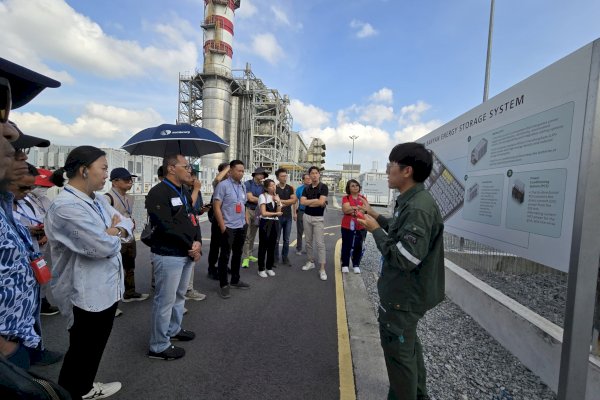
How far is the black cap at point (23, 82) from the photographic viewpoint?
3.98ft

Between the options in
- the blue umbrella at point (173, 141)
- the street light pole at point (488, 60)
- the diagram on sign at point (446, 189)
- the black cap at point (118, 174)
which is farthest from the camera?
the street light pole at point (488, 60)

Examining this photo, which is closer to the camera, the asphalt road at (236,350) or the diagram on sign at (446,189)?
the asphalt road at (236,350)

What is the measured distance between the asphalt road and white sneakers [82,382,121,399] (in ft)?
0.24

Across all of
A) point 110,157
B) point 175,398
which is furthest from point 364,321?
point 110,157

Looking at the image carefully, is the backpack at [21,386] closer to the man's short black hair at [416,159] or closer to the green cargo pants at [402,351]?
the green cargo pants at [402,351]

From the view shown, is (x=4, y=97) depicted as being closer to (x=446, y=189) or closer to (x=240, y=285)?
(x=240, y=285)

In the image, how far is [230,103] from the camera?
3719cm

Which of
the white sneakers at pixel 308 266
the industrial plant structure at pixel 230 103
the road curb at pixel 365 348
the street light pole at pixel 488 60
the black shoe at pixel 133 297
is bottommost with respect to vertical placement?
the black shoe at pixel 133 297

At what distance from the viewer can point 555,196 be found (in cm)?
226

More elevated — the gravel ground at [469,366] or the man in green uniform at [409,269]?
the man in green uniform at [409,269]

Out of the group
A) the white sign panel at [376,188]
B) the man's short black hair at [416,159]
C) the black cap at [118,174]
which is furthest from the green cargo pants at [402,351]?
the white sign panel at [376,188]

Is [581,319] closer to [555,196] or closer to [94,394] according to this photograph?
[555,196]

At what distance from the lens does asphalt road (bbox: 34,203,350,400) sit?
248 cm

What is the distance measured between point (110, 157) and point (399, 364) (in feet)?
33.6
